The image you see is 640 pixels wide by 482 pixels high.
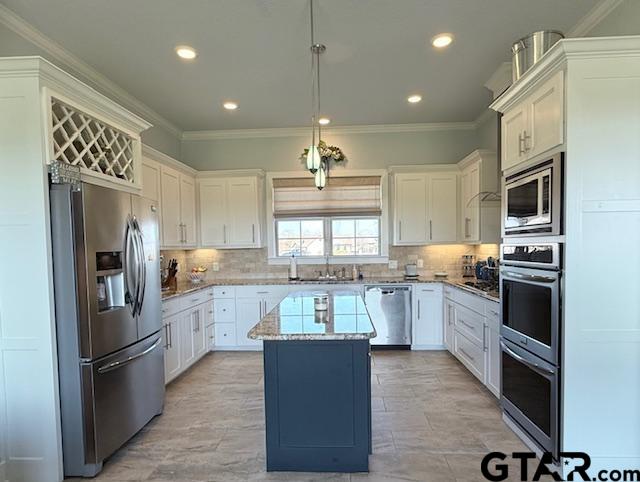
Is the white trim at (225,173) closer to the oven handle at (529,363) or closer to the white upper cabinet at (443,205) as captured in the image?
the white upper cabinet at (443,205)

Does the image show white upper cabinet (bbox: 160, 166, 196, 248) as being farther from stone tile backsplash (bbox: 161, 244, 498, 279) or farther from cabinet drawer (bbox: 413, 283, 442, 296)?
cabinet drawer (bbox: 413, 283, 442, 296)

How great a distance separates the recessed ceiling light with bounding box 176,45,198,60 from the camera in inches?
118

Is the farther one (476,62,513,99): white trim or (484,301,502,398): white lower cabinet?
(476,62,513,99): white trim

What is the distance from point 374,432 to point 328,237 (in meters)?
3.13

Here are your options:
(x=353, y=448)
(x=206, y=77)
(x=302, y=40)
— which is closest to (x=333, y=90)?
(x=302, y=40)

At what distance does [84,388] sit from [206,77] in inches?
114

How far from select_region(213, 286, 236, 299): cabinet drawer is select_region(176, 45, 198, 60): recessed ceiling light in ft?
9.32

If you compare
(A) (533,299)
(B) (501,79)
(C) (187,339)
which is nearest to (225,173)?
(C) (187,339)

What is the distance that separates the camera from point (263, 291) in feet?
16.1

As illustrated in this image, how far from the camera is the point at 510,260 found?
8.91 feet

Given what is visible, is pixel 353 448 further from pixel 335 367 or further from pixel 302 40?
pixel 302 40

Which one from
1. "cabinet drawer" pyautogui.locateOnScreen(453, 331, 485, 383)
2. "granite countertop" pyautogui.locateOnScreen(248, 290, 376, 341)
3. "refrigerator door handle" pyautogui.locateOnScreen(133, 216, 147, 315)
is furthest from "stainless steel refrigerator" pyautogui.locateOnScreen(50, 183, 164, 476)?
"cabinet drawer" pyautogui.locateOnScreen(453, 331, 485, 383)

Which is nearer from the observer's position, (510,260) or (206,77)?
(510,260)

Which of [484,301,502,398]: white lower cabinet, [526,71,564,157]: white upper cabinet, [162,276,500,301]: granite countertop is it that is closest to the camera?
[526,71,564,157]: white upper cabinet
